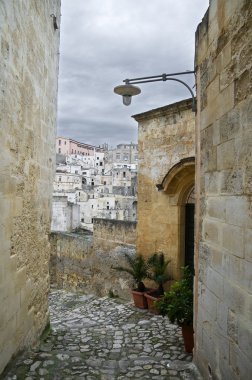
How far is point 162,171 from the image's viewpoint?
7.66m

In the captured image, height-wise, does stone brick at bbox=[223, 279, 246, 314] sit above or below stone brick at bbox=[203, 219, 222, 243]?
below

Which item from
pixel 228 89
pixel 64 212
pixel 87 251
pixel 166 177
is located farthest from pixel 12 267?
pixel 64 212

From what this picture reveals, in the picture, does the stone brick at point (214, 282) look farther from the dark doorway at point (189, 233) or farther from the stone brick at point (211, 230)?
the dark doorway at point (189, 233)

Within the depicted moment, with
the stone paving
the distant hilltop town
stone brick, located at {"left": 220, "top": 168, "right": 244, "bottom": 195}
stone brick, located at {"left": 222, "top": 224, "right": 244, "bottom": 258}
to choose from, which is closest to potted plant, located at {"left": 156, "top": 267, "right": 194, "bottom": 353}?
the stone paving

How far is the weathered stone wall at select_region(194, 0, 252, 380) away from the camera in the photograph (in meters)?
2.60

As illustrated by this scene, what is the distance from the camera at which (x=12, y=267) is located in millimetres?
3764

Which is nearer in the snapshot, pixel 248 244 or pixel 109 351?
pixel 248 244

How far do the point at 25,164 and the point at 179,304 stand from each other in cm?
287

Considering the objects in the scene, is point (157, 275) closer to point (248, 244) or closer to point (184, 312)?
point (184, 312)

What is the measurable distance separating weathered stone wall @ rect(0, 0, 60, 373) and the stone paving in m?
0.32

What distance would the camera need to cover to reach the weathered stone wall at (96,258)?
901 centimetres

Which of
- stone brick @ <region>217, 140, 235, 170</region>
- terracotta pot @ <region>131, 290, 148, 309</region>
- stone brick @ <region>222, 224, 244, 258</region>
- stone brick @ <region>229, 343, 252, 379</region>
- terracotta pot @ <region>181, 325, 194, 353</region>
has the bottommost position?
terracotta pot @ <region>131, 290, 148, 309</region>

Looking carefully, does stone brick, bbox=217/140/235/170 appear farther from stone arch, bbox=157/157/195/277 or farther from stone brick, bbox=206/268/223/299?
stone arch, bbox=157/157/195/277

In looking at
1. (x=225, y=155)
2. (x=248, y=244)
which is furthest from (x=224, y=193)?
(x=248, y=244)
